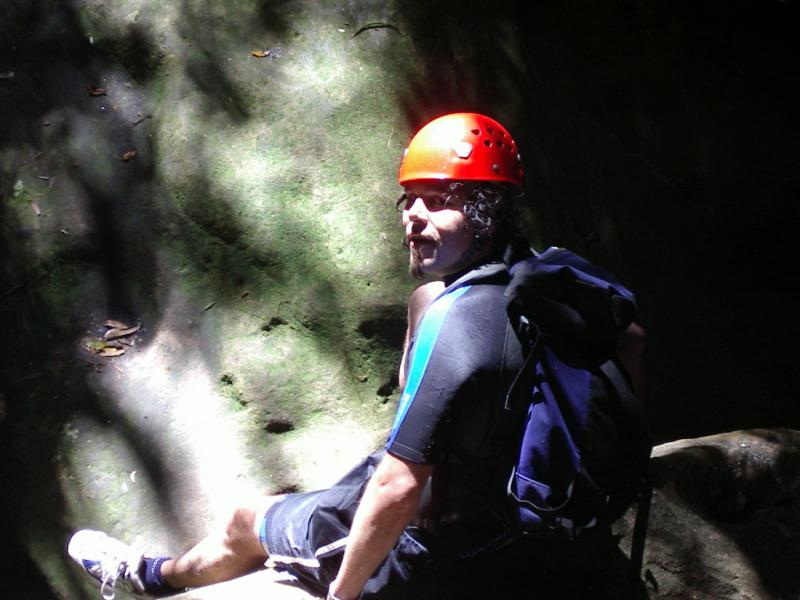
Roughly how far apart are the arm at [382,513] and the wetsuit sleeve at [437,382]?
6 centimetres

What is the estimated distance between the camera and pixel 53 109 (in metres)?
4.28

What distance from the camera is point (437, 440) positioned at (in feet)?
7.93

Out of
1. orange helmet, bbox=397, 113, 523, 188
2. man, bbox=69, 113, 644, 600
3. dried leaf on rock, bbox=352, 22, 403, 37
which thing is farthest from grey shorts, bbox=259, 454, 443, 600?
dried leaf on rock, bbox=352, 22, 403, 37

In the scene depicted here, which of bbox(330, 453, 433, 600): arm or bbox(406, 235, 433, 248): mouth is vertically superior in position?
bbox(406, 235, 433, 248): mouth

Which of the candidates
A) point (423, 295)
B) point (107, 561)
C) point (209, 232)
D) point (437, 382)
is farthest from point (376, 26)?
point (107, 561)

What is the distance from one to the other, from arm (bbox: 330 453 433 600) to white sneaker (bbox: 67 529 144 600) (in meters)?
1.23

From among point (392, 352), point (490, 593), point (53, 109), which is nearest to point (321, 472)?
point (392, 352)

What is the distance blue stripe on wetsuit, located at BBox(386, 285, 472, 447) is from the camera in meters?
2.45

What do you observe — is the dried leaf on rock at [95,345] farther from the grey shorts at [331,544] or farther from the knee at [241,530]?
the grey shorts at [331,544]

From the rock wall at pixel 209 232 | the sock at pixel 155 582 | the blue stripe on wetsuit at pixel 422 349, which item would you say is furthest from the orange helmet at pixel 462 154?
the sock at pixel 155 582

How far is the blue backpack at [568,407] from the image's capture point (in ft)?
8.02

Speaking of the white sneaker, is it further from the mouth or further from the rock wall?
the mouth

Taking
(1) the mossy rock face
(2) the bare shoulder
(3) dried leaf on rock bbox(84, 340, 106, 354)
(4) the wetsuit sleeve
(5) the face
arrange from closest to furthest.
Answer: (4) the wetsuit sleeve < (5) the face < (2) the bare shoulder < (1) the mossy rock face < (3) dried leaf on rock bbox(84, 340, 106, 354)

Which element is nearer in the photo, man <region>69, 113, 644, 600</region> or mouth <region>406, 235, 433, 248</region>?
man <region>69, 113, 644, 600</region>
